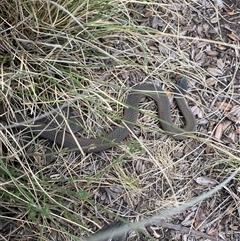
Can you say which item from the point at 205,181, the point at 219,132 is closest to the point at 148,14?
the point at 219,132

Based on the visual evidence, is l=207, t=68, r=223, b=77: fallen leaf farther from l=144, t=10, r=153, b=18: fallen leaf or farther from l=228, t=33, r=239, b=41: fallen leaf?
l=144, t=10, r=153, b=18: fallen leaf

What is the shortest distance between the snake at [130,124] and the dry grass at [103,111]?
0.05 metres

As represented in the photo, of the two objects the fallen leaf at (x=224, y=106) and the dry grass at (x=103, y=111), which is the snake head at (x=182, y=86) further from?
the fallen leaf at (x=224, y=106)

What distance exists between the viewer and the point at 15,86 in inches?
109

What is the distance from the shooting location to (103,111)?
2969 millimetres

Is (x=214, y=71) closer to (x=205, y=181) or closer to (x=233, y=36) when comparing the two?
(x=233, y=36)

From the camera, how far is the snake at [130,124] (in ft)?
9.37

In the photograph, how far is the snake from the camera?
9.37 ft

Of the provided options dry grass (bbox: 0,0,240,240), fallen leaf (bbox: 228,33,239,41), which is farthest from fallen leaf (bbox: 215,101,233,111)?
fallen leaf (bbox: 228,33,239,41)

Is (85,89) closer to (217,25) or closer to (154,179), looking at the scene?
(154,179)

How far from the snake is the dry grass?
2.0 inches

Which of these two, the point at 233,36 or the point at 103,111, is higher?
the point at 233,36

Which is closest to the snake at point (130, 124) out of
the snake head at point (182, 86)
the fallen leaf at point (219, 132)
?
the snake head at point (182, 86)

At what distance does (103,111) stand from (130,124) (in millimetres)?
172
